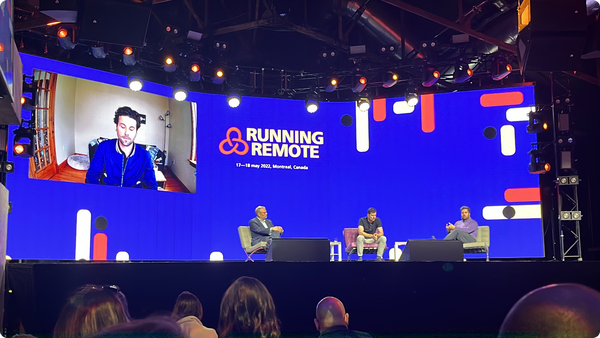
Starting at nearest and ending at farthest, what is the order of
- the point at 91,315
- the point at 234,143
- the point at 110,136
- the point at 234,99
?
the point at 91,315 < the point at 110,136 < the point at 234,99 < the point at 234,143

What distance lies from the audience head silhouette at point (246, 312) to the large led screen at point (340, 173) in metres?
6.24

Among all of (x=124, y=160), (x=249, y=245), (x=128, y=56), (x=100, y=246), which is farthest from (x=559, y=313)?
(x=124, y=160)

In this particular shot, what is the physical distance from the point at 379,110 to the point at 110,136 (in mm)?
4875

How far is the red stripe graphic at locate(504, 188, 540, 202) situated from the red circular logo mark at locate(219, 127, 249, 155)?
185 inches

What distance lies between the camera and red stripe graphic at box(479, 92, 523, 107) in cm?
1001

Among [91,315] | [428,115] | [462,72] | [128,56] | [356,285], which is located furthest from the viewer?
[428,115]

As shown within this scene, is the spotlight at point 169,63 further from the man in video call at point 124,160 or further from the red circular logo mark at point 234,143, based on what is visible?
the red circular logo mark at point 234,143

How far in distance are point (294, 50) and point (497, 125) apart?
3.88 meters

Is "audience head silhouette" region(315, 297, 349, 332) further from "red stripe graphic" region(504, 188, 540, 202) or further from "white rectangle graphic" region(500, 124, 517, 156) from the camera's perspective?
"white rectangle graphic" region(500, 124, 517, 156)

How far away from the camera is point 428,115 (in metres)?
10.4

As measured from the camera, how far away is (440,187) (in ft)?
33.2

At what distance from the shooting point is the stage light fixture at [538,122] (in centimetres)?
896

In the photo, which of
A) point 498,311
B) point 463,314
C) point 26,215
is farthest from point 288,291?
point 26,215

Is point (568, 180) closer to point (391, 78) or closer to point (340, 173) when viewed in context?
point (391, 78)
